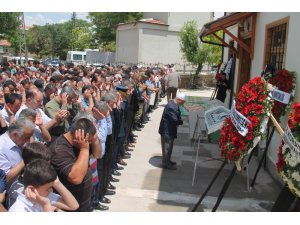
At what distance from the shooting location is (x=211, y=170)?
7805 millimetres

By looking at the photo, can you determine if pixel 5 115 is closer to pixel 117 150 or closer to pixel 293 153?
pixel 117 150

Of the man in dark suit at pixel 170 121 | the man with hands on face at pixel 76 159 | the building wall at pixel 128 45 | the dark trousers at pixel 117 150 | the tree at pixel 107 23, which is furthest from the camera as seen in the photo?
the tree at pixel 107 23

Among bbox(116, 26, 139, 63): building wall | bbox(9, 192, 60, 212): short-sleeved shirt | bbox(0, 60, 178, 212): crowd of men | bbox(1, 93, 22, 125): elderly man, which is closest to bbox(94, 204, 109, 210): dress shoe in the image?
bbox(0, 60, 178, 212): crowd of men

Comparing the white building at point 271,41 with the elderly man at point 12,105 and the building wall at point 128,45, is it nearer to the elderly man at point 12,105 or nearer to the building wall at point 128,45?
the elderly man at point 12,105

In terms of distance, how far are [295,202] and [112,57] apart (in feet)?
129

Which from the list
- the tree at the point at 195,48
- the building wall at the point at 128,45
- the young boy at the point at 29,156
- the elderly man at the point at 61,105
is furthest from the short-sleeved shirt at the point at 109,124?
the building wall at the point at 128,45

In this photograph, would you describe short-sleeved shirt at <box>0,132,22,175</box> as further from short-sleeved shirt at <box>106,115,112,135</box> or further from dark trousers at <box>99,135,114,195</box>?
dark trousers at <box>99,135,114,195</box>

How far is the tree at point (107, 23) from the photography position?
4966 cm

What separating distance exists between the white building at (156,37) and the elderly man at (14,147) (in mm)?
30126

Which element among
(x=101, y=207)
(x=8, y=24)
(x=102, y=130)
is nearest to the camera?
(x=102, y=130)

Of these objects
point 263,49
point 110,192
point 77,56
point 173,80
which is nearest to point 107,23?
point 77,56

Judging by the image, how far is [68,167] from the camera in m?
3.32

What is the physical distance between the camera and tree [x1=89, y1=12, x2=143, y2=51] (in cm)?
4966

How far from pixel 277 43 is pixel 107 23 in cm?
4638
